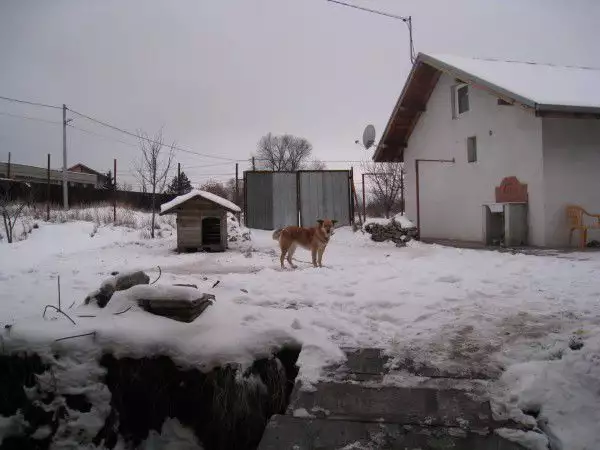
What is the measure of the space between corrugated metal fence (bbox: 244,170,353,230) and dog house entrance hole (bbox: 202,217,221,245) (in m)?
4.84

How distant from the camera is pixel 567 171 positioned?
9125mm

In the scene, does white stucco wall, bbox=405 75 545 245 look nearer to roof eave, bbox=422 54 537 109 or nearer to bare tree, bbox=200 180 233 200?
roof eave, bbox=422 54 537 109

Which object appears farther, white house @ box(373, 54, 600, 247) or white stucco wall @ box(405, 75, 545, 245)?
white stucco wall @ box(405, 75, 545, 245)

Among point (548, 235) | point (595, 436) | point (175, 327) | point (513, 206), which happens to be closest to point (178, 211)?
point (175, 327)

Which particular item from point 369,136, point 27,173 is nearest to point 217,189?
point 27,173

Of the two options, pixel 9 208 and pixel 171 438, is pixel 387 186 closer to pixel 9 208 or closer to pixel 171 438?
pixel 9 208

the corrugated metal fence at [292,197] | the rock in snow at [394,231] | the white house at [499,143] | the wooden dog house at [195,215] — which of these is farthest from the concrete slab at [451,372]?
the corrugated metal fence at [292,197]

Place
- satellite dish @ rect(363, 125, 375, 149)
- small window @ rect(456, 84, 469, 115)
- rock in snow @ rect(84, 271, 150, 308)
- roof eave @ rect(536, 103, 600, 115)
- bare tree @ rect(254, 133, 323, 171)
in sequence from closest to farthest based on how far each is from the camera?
rock in snow @ rect(84, 271, 150, 308)
roof eave @ rect(536, 103, 600, 115)
small window @ rect(456, 84, 469, 115)
satellite dish @ rect(363, 125, 375, 149)
bare tree @ rect(254, 133, 323, 171)

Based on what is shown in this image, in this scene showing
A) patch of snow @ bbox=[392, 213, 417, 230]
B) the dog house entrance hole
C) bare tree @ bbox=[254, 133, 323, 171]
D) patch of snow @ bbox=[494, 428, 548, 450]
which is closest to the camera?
patch of snow @ bbox=[494, 428, 548, 450]

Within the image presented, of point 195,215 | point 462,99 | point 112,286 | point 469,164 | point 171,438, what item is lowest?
point 171,438

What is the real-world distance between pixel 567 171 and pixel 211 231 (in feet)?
28.5

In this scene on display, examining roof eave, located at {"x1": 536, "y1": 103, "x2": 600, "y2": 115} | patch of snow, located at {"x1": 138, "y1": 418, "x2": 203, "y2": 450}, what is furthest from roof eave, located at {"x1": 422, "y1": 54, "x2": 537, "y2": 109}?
patch of snow, located at {"x1": 138, "y1": 418, "x2": 203, "y2": 450}

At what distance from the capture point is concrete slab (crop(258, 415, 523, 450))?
1906mm

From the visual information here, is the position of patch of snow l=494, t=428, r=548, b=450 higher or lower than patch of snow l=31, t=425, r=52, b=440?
higher
